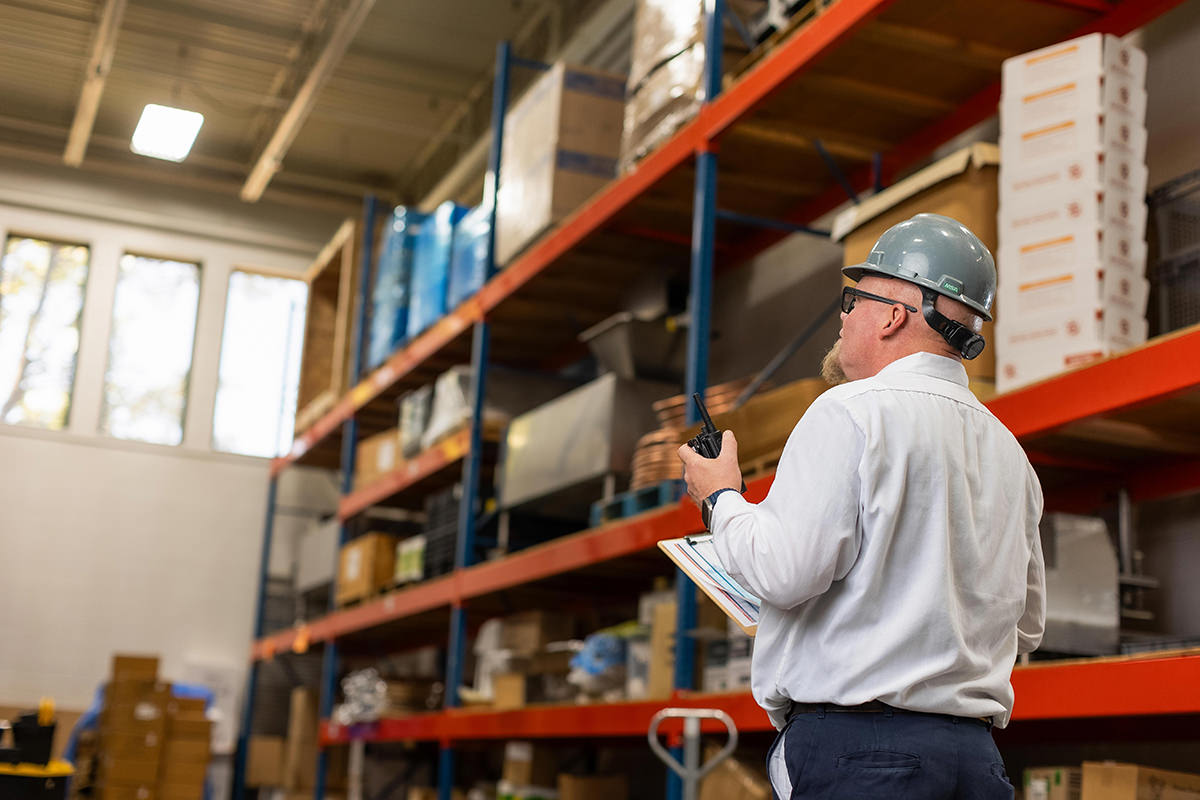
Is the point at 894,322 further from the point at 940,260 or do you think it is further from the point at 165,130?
the point at 165,130

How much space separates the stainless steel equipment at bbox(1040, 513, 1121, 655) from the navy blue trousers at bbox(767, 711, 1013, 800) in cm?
220

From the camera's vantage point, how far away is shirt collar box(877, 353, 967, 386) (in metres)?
2.27

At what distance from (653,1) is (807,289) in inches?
67.8

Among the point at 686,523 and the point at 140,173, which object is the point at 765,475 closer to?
the point at 686,523

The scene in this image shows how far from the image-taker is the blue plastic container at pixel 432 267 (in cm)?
966

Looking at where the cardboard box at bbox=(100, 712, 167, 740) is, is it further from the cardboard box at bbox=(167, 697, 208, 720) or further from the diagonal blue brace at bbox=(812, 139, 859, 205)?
the diagonal blue brace at bbox=(812, 139, 859, 205)

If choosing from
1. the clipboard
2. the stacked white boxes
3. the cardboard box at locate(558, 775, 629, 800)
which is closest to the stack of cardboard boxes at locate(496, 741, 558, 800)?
the cardboard box at locate(558, 775, 629, 800)

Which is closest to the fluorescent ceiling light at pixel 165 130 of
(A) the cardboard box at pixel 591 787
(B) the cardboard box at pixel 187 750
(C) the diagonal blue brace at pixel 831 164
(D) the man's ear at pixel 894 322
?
(B) the cardboard box at pixel 187 750

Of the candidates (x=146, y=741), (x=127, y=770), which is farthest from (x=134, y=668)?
(x=127, y=770)

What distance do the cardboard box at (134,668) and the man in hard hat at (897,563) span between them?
10028 millimetres

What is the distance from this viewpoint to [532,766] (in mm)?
7629

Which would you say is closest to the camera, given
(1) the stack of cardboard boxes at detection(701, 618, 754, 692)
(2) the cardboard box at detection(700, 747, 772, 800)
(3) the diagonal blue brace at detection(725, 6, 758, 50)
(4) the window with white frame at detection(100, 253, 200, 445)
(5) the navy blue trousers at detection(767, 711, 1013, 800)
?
(5) the navy blue trousers at detection(767, 711, 1013, 800)

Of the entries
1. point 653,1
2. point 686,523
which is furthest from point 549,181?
point 686,523

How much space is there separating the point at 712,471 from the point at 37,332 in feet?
43.2
